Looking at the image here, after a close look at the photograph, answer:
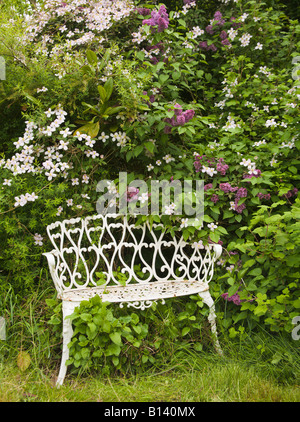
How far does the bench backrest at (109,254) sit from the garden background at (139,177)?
113 mm

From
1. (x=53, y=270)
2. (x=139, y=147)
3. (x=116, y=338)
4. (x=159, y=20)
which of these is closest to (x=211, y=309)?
(x=116, y=338)

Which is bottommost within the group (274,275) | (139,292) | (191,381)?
(191,381)

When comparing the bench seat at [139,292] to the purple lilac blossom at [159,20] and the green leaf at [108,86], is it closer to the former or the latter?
the green leaf at [108,86]

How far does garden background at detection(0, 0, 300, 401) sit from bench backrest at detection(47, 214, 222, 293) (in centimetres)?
11

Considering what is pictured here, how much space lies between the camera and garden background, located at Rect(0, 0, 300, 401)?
2361 mm

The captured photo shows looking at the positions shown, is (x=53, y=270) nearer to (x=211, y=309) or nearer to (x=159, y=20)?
(x=211, y=309)

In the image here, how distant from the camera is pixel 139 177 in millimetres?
2811

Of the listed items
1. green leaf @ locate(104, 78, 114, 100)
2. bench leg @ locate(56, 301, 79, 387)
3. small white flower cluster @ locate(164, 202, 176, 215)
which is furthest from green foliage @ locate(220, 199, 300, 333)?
green leaf @ locate(104, 78, 114, 100)

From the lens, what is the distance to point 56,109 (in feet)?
8.70

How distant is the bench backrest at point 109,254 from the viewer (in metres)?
2.55

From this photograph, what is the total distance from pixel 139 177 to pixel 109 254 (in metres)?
0.67

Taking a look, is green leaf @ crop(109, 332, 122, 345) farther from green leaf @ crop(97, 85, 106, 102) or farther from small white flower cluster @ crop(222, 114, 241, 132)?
small white flower cluster @ crop(222, 114, 241, 132)

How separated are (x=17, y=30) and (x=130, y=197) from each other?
1.47 metres
